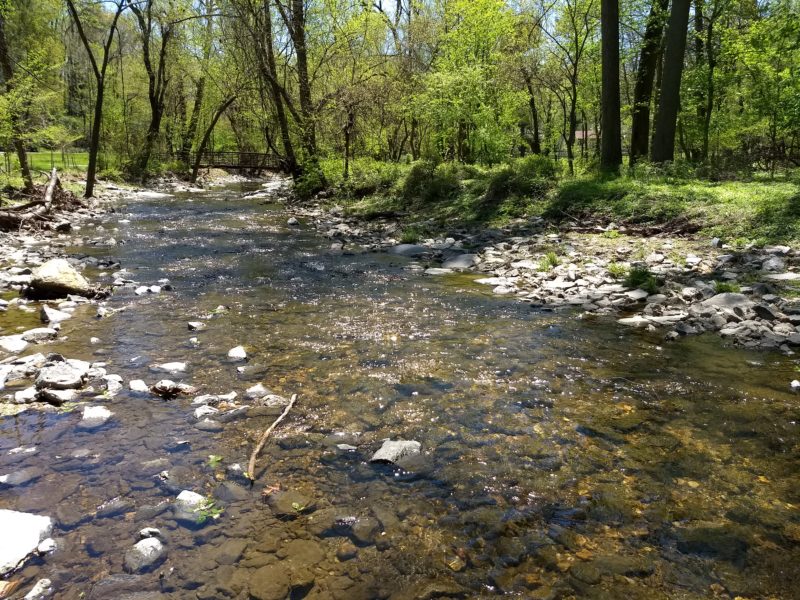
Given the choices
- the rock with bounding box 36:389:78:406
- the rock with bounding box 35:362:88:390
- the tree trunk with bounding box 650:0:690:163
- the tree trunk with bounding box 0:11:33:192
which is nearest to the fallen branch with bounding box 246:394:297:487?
the rock with bounding box 36:389:78:406

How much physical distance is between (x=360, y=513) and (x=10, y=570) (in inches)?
73.6

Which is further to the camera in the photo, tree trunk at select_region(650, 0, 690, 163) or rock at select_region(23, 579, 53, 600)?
tree trunk at select_region(650, 0, 690, 163)

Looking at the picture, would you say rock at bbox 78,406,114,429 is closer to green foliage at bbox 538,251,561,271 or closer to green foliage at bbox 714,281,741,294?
green foliage at bbox 538,251,561,271

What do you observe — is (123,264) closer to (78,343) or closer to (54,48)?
(78,343)

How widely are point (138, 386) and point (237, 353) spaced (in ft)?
3.72

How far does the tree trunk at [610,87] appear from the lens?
15.2 m

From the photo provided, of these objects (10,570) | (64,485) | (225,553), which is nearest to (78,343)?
(64,485)

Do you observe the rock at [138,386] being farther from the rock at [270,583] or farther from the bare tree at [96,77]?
the bare tree at [96,77]

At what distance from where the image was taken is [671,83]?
14.6 meters

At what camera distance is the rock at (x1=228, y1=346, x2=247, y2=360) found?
18.5 ft

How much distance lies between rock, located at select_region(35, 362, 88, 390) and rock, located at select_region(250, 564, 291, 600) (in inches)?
121

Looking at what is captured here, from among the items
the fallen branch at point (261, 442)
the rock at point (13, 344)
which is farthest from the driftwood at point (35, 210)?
the fallen branch at point (261, 442)

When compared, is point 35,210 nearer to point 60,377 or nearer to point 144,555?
point 60,377

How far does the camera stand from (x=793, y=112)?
1606 centimetres
